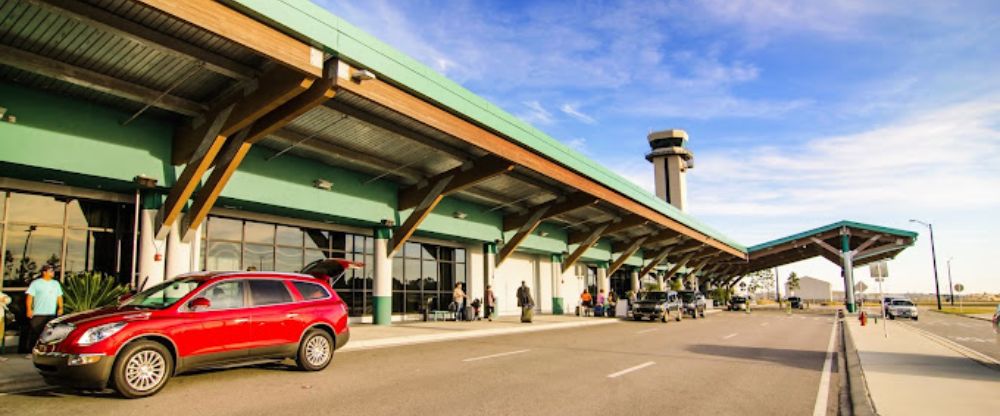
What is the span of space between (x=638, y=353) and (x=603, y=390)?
5.59 meters

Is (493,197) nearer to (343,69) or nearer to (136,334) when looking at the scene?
(343,69)

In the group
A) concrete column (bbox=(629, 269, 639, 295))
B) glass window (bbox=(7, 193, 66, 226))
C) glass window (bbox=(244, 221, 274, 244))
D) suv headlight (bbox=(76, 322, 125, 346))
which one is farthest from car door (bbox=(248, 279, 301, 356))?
concrete column (bbox=(629, 269, 639, 295))

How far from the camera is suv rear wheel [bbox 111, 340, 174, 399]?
775 cm

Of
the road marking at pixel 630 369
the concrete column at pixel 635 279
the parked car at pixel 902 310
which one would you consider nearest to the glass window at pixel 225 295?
the road marking at pixel 630 369

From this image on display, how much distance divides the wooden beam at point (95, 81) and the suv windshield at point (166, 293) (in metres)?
6.15

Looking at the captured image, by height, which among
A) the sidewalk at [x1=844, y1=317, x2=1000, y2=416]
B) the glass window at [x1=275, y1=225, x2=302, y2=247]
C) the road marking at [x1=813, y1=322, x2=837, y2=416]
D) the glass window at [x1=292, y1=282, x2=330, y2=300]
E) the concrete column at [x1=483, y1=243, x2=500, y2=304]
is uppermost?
the glass window at [x1=275, y1=225, x2=302, y2=247]

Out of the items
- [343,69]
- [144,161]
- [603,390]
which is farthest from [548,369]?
[144,161]

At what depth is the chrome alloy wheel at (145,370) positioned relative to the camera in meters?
7.87

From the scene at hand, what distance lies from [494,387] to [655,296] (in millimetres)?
25191

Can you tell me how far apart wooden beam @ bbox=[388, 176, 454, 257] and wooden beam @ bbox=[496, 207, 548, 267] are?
26.7 feet

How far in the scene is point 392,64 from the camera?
14797 mm

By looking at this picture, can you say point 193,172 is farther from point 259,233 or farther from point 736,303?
point 736,303

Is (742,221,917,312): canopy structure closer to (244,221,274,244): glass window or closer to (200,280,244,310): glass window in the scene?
(244,221,274,244): glass window

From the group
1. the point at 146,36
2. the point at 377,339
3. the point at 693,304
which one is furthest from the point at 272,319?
the point at 693,304
